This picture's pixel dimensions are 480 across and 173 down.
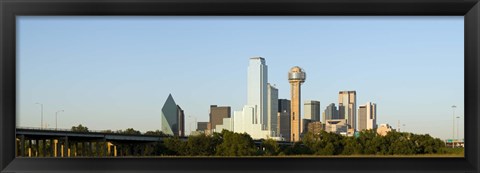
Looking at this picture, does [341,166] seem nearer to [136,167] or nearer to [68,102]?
[136,167]

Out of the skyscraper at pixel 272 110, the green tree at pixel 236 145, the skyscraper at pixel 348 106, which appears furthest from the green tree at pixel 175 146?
the skyscraper at pixel 348 106

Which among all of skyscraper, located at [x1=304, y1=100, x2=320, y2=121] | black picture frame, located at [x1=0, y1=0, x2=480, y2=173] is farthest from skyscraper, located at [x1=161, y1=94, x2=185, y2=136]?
black picture frame, located at [x1=0, y1=0, x2=480, y2=173]

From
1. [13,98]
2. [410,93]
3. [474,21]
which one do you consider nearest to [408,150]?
[474,21]

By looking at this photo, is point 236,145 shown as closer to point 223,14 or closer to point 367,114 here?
point 223,14

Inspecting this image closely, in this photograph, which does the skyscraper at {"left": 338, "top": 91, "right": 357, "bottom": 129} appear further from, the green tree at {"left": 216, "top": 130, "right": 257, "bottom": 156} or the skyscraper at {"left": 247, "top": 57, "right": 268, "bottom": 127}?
the green tree at {"left": 216, "top": 130, "right": 257, "bottom": 156}

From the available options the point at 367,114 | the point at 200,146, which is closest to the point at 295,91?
the point at 367,114

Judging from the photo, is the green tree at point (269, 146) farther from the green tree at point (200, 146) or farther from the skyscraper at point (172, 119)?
the skyscraper at point (172, 119)
